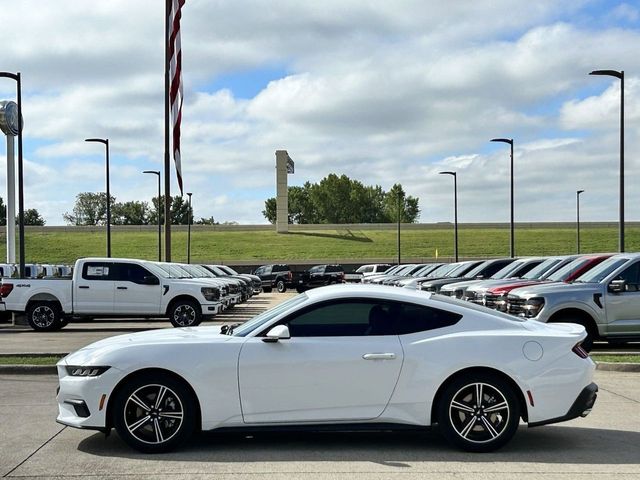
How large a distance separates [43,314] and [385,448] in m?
15.6

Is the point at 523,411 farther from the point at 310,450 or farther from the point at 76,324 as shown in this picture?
the point at 76,324

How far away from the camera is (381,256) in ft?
278

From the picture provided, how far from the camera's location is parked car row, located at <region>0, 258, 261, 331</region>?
2072cm

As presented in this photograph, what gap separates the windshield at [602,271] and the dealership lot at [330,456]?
6466mm

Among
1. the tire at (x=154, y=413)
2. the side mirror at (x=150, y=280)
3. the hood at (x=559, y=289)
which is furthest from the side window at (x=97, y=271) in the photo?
the tire at (x=154, y=413)

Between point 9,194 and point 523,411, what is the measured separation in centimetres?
4044

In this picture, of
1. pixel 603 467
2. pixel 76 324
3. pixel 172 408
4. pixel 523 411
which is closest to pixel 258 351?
pixel 172 408

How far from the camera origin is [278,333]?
696cm

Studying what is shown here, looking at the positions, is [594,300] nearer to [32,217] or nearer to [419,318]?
[419,318]

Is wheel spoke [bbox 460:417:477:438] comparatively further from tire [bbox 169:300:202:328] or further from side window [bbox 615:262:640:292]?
tire [bbox 169:300:202:328]

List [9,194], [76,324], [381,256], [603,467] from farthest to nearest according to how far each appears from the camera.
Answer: [381,256] → [9,194] → [76,324] → [603,467]

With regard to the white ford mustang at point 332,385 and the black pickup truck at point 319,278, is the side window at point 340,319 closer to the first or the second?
the white ford mustang at point 332,385

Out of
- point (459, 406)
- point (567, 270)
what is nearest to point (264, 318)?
point (459, 406)

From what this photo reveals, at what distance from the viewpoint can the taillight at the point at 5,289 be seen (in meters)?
20.5
